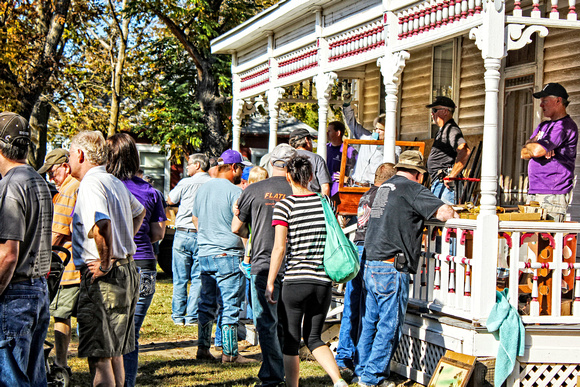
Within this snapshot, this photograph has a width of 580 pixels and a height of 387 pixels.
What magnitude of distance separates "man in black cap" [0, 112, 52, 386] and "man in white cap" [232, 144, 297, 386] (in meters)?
2.31

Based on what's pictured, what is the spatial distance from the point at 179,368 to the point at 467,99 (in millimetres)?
6647

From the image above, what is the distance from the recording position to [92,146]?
16.8 feet

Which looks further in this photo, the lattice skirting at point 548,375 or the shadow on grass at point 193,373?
the shadow on grass at point 193,373

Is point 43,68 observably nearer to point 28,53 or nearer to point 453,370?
point 28,53

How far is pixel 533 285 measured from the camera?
656cm

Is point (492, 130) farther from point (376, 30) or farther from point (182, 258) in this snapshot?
point (182, 258)

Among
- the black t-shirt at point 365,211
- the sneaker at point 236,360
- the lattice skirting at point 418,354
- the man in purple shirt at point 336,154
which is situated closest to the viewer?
the lattice skirting at point 418,354

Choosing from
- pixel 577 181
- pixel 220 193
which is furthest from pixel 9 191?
pixel 577 181

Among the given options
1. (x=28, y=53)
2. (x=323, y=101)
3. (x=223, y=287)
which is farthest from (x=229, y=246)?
(x=28, y=53)

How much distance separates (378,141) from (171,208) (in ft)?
25.4

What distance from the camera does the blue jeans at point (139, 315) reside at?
5766 mm

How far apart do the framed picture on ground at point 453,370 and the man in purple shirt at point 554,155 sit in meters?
2.15

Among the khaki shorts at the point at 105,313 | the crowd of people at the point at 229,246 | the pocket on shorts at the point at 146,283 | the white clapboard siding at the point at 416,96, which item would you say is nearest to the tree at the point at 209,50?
the white clapboard siding at the point at 416,96

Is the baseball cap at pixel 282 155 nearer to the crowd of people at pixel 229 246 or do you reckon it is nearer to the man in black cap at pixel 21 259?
the crowd of people at pixel 229 246
